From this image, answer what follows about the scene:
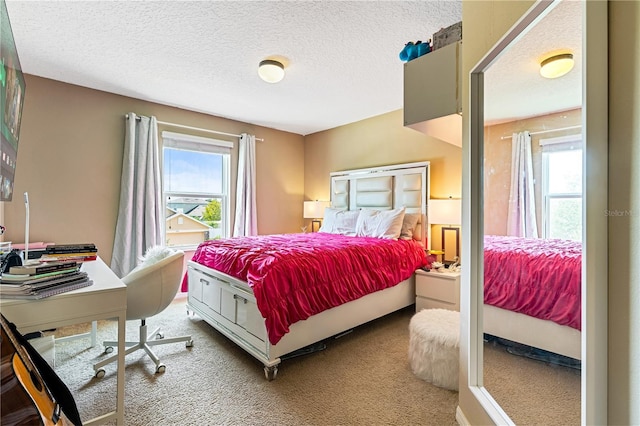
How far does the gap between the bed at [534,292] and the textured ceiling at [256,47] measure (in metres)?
0.58

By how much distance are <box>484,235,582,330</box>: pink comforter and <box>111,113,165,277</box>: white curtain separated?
147 inches

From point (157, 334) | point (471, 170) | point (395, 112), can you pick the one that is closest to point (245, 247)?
point (157, 334)

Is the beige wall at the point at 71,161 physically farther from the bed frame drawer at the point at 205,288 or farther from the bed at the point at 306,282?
the bed at the point at 306,282

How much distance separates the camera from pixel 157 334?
2629mm

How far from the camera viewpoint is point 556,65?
1.09m

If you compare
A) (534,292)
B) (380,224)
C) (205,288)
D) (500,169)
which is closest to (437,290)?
(380,224)

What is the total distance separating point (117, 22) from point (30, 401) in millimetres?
2514

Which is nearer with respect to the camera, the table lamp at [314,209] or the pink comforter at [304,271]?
the pink comforter at [304,271]

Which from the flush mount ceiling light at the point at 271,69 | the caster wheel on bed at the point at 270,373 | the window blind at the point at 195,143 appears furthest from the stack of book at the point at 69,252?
the window blind at the point at 195,143

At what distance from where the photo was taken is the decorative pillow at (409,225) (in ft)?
11.4

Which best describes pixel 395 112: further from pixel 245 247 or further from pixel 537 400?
pixel 537 400

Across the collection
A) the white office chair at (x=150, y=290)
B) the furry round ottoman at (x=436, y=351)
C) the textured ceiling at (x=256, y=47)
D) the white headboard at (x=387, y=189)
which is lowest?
the furry round ottoman at (x=436, y=351)

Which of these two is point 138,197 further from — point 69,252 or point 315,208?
point 315,208

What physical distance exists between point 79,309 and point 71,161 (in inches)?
106
